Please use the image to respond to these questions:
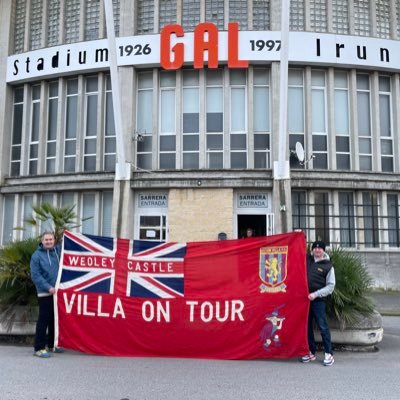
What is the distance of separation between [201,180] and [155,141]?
100 inches

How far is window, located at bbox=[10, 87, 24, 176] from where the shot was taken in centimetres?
2070

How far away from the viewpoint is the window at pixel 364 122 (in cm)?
1903

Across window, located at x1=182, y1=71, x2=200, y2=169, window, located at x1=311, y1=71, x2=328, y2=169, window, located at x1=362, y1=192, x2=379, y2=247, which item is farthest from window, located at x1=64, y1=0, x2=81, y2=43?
window, located at x1=362, y1=192, x2=379, y2=247

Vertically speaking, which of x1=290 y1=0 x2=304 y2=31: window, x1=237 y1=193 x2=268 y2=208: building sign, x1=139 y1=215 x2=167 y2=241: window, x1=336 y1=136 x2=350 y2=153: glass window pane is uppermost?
x1=290 y1=0 x2=304 y2=31: window

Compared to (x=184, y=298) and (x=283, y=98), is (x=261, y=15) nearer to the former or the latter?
(x=283, y=98)

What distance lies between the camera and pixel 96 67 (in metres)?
19.0

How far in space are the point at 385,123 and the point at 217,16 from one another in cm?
810

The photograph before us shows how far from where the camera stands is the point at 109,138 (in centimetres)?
1942

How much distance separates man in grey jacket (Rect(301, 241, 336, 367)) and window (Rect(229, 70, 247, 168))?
37.4 feet

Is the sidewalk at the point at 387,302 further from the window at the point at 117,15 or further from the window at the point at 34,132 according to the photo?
the window at the point at 34,132

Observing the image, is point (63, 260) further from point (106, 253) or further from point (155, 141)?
point (155, 141)

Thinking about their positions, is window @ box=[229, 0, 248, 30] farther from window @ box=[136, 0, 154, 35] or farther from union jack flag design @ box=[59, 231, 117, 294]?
Answer: union jack flag design @ box=[59, 231, 117, 294]

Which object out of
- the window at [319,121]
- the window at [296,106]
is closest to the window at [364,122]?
the window at [319,121]

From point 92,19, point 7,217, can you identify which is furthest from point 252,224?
point 92,19
